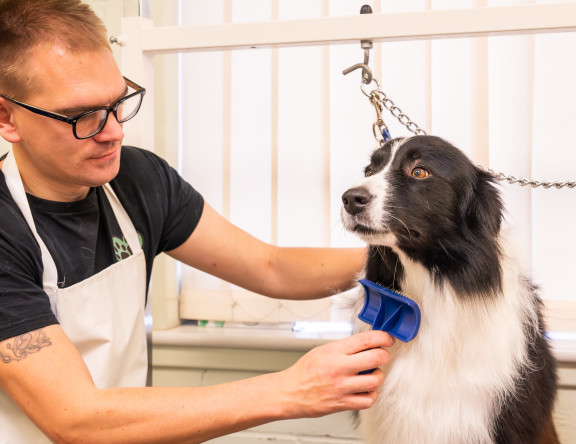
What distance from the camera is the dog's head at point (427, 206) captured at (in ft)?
3.65

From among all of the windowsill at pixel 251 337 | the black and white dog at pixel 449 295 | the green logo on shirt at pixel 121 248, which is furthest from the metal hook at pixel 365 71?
the windowsill at pixel 251 337

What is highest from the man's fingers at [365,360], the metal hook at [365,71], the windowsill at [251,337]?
the metal hook at [365,71]

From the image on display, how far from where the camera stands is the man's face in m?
1.17

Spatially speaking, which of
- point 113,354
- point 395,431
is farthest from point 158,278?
point 395,431

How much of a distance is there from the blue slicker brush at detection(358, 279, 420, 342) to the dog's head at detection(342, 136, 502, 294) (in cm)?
10

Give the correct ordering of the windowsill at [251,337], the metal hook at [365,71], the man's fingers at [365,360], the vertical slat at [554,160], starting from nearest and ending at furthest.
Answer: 1. the man's fingers at [365,360]
2. the metal hook at [365,71]
3. the vertical slat at [554,160]
4. the windowsill at [251,337]

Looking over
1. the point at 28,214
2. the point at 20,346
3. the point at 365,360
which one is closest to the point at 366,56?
the point at 365,360

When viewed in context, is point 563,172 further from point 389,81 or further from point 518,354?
point 518,354

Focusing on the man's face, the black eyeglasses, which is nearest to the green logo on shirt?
the man's face

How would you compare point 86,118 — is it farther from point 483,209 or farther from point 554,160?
point 554,160

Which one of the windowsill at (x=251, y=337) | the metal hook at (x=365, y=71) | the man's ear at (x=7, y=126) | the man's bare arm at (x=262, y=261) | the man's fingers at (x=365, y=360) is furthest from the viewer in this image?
the windowsill at (x=251, y=337)

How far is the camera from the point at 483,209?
1.18 m

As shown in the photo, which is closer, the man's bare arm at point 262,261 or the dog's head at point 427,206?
the dog's head at point 427,206

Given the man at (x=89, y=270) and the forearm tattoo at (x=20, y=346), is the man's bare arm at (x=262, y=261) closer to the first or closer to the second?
the man at (x=89, y=270)
